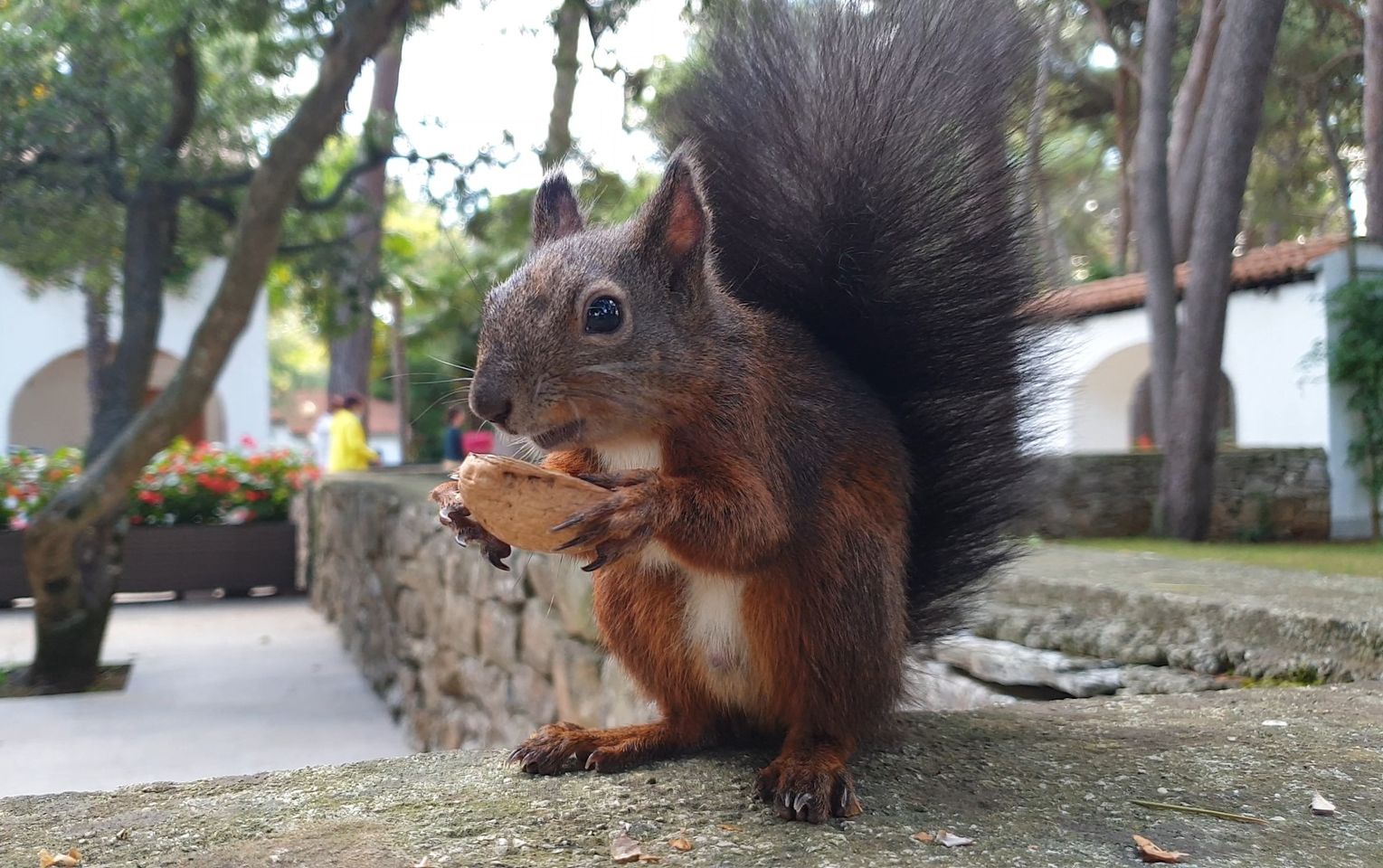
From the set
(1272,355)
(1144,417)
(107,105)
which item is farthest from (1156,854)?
(1144,417)

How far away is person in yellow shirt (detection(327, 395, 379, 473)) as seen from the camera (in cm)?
902

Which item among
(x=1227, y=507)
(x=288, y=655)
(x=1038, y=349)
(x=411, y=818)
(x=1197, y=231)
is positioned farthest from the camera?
(x=288, y=655)

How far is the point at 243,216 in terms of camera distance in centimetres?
532

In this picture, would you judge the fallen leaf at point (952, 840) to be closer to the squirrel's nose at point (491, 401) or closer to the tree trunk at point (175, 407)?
the squirrel's nose at point (491, 401)

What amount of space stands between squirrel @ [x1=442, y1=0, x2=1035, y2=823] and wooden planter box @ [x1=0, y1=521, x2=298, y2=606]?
7692mm

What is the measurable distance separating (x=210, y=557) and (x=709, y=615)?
8295 mm

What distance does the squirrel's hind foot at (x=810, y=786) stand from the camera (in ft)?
3.87

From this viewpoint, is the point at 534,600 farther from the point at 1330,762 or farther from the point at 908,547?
the point at 1330,762

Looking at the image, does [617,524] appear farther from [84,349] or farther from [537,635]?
[84,349]

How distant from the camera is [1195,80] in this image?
12.3 ft

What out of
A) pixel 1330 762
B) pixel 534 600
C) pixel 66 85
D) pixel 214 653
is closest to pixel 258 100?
pixel 66 85

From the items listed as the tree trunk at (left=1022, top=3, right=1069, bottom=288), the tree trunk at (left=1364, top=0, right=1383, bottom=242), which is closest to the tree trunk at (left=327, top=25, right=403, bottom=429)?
the tree trunk at (left=1364, top=0, right=1383, bottom=242)

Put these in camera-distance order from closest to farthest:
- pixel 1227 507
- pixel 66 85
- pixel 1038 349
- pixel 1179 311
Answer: pixel 1038 349, pixel 66 85, pixel 1227 507, pixel 1179 311

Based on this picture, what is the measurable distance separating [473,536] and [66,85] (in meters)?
5.16
